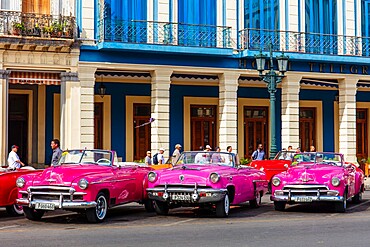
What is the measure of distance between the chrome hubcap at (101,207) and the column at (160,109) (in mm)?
11717

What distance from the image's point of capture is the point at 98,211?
1303 cm

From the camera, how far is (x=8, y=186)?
13664 millimetres

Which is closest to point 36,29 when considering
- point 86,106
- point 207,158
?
point 86,106

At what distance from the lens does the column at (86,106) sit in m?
24.0

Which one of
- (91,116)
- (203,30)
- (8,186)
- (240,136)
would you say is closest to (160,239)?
(8,186)

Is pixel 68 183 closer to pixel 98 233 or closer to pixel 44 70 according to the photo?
pixel 98 233

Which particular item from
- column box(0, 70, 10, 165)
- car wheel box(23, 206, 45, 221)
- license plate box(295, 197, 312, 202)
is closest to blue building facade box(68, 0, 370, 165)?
column box(0, 70, 10, 165)

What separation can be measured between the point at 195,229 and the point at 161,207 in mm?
2450

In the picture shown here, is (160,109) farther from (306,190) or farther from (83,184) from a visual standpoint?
(83,184)

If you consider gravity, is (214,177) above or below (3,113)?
below

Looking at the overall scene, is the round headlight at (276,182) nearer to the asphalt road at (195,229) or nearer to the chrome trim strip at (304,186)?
the chrome trim strip at (304,186)

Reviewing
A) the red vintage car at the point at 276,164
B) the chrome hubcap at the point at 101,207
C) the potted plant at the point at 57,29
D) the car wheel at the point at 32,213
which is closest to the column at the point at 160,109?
the potted plant at the point at 57,29

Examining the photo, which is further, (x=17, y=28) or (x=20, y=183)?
(x=17, y=28)

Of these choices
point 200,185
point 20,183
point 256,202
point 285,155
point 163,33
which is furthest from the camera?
point 163,33
